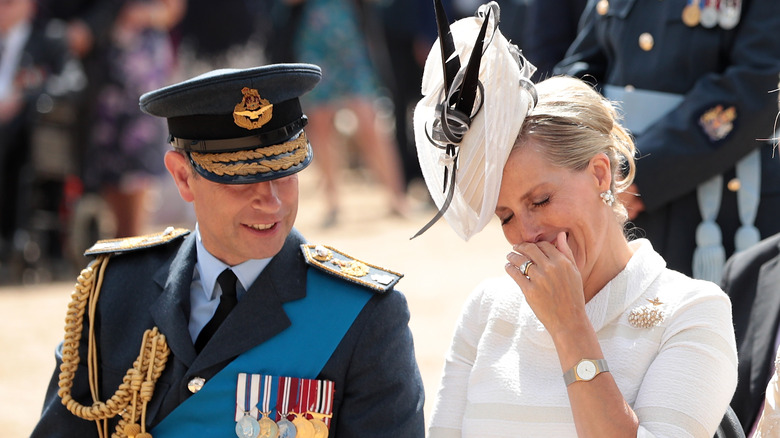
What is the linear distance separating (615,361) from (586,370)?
0.48ft

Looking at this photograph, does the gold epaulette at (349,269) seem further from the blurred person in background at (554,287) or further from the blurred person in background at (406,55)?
the blurred person in background at (406,55)

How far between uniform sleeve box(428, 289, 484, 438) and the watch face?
387mm

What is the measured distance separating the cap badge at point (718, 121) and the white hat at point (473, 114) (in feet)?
3.55

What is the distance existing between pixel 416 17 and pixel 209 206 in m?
7.65

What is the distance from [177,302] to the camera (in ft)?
9.34

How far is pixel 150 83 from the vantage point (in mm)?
7762

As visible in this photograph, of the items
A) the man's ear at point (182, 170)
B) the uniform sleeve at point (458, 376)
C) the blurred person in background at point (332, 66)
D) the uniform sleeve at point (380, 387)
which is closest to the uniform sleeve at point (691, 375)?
the uniform sleeve at point (458, 376)

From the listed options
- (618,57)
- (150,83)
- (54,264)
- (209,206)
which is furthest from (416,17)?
(209,206)

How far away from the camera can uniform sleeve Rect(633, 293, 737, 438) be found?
88.9 inches

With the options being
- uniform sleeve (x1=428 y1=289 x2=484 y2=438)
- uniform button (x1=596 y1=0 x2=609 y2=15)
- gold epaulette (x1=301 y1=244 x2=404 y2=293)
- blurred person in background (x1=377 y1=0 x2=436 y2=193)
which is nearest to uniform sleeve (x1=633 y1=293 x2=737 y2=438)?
uniform sleeve (x1=428 y1=289 x2=484 y2=438)

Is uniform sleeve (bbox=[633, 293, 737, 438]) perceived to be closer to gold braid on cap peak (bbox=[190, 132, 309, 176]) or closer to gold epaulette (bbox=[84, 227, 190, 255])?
gold braid on cap peak (bbox=[190, 132, 309, 176])

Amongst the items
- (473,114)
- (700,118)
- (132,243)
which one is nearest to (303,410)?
(132,243)

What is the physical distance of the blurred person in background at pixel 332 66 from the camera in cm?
895

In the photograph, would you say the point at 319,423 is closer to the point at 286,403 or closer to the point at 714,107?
the point at 286,403
